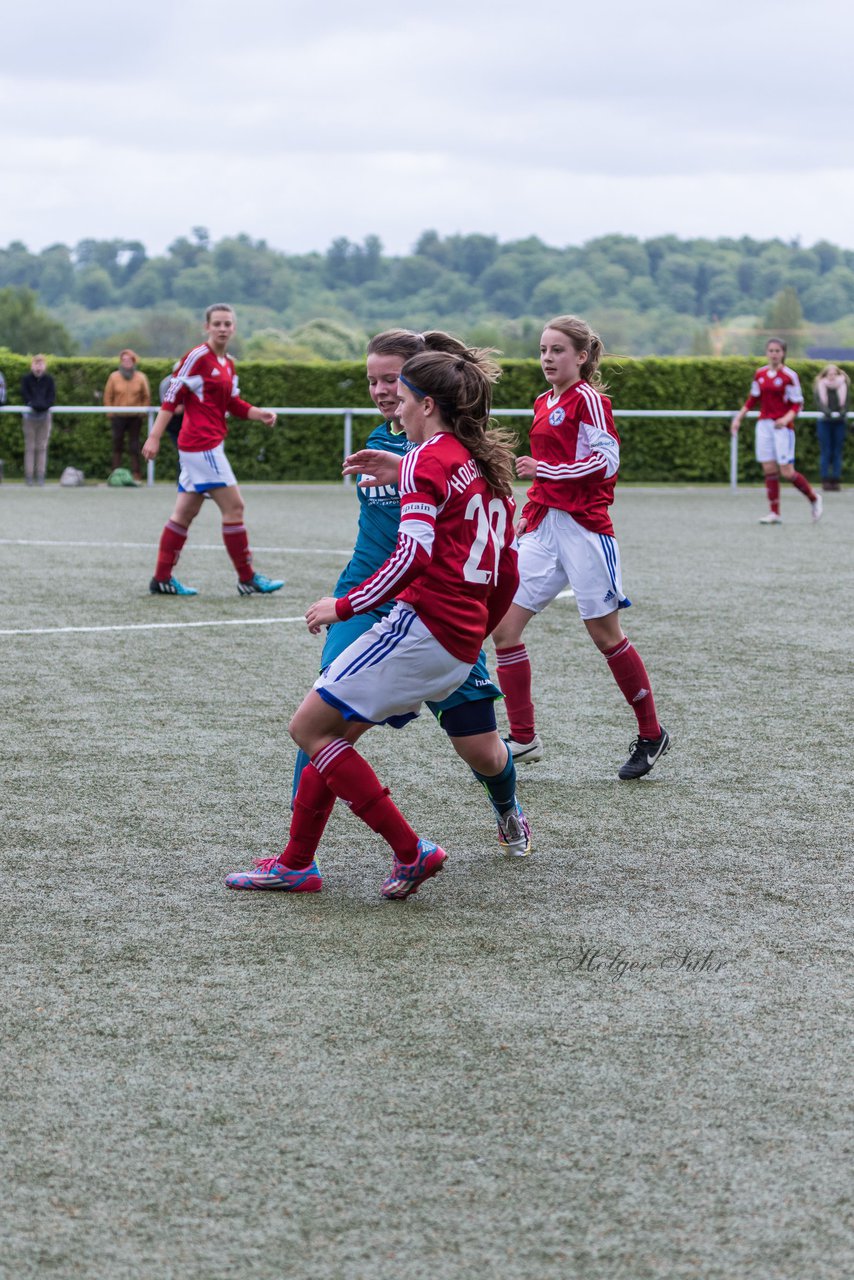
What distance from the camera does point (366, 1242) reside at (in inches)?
101

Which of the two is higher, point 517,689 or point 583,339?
point 583,339

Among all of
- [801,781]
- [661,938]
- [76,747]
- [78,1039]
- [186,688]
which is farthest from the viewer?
[186,688]

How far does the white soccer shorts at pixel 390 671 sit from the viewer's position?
14.2 ft

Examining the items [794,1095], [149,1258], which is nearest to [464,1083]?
[794,1095]

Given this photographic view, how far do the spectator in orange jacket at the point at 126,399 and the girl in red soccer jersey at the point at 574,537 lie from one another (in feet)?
59.4

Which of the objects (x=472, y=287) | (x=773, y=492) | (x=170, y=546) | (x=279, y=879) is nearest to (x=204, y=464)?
(x=170, y=546)

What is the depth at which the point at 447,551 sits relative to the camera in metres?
4.32

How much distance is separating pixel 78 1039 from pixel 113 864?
140 centimetres

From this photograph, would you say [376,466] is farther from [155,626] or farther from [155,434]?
[155,434]

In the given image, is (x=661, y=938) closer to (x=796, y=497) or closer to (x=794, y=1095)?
(x=794, y=1095)

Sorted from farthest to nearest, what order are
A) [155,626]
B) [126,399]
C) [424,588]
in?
[126,399] < [155,626] < [424,588]

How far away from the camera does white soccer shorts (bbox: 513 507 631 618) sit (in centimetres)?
618

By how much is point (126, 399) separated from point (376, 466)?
19812mm

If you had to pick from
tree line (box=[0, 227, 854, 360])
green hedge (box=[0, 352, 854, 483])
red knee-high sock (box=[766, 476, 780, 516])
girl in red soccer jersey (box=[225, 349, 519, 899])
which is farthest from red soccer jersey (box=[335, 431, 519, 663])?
tree line (box=[0, 227, 854, 360])
